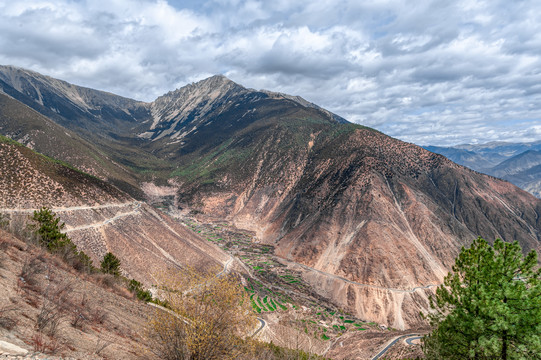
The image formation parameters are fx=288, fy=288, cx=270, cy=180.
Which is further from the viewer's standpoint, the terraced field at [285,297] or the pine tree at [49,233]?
the terraced field at [285,297]

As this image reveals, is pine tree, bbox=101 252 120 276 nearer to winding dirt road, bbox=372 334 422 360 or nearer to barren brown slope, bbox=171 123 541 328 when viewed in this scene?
winding dirt road, bbox=372 334 422 360

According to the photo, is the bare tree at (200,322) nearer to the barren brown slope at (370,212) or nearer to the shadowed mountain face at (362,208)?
the shadowed mountain face at (362,208)

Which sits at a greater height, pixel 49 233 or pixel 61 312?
pixel 61 312

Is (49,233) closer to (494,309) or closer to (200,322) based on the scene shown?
(200,322)

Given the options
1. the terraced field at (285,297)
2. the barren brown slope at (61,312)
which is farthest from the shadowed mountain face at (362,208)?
the barren brown slope at (61,312)

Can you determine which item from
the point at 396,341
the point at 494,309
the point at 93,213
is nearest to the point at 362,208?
the point at 396,341

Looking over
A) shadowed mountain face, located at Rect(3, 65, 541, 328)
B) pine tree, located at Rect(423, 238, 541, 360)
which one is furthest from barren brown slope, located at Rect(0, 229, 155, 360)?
shadowed mountain face, located at Rect(3, 65, 541, 328)

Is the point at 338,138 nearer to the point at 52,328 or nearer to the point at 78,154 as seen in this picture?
the point at 78,154
